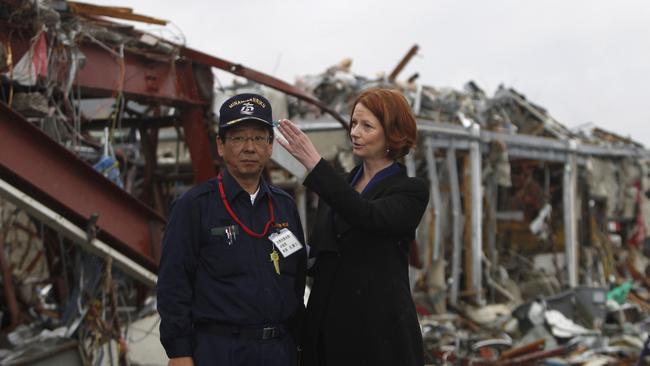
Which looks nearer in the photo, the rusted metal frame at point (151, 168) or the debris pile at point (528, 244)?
the rusted metal frame at point (151, 168)

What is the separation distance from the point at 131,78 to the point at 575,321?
8.89m

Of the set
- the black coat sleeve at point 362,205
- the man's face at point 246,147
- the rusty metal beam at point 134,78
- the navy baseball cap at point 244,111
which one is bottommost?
the black coat sleeve at point 362,205

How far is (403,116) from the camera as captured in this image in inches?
111

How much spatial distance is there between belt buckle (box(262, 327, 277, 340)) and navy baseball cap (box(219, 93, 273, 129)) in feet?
2.60

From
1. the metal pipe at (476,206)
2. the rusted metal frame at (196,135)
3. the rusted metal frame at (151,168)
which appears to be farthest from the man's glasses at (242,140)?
the metal pipe at (476,206)

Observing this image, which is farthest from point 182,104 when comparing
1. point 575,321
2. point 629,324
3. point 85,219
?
point 629,324

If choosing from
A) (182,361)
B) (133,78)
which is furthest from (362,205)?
(133,78)

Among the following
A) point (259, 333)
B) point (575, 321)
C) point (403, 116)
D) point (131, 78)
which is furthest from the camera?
point (575, 321)

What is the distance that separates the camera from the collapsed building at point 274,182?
5.03 metres

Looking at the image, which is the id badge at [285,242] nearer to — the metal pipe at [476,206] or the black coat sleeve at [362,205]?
the black coat sleeve at [362,205]

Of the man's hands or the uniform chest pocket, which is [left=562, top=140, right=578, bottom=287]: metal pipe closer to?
the uniform chest pocket

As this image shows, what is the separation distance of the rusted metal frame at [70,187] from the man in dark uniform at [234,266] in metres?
2.42

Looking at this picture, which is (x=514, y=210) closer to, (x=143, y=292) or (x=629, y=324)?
(x=629, y=324)

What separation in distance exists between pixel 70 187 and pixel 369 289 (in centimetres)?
300
